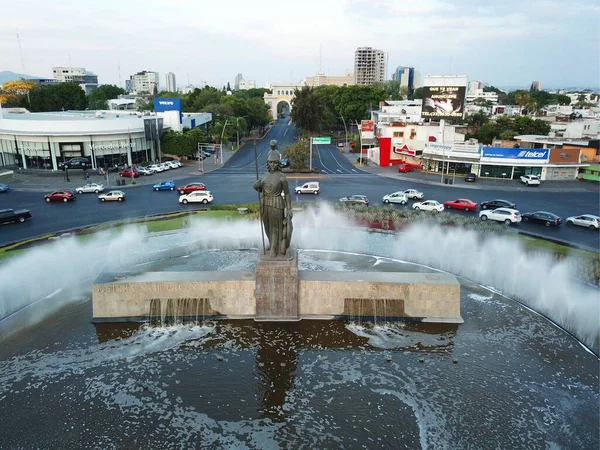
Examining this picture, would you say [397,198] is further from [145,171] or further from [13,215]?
[145,171]

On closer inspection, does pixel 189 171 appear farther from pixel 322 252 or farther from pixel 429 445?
pixel 429 445

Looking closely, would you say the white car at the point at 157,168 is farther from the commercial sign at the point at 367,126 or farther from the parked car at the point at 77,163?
the commercial sign at the point at 367,126

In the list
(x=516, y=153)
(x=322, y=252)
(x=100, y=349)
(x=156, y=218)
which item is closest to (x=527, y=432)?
(x=100, y=349)

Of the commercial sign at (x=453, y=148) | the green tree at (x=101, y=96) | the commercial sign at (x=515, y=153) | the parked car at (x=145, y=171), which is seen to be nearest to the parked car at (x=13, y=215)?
the parked car at (x=145, y=171)

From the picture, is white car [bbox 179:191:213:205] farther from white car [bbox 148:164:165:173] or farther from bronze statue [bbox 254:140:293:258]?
bronze statue [bbox 254:140:293:258]

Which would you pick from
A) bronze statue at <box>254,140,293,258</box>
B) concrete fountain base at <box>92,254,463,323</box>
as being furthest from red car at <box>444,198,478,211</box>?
bronze statue at <box>254,140,293,258</box>

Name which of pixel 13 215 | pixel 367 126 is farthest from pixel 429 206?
pixel 367 126
